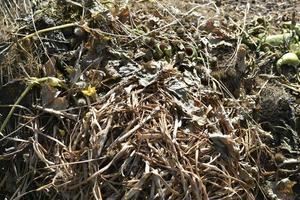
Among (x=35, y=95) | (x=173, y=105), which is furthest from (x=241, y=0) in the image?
(x=35, y=95)

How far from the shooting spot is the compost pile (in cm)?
268

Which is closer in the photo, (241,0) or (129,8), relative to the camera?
(129,8)

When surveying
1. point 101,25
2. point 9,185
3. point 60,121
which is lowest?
point 9,185

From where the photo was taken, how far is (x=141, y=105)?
9.33 ft

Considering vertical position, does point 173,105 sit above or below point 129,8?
below

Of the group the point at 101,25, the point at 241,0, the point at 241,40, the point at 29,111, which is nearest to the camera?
the point at 29,111

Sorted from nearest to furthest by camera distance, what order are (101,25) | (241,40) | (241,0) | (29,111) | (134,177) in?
(134,177), (29,111), (101,25), (241,40), (241,0)

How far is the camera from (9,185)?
2758 mm

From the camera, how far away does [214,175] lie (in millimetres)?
2715

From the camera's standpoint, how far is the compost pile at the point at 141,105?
2678mm

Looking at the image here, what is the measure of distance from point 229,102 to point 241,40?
461 mm

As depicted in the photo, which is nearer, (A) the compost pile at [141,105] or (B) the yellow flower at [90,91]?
(A) the compost pile at [141,105]

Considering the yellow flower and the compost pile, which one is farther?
the yellow flower

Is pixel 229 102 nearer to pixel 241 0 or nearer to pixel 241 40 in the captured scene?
pixel 241 40
